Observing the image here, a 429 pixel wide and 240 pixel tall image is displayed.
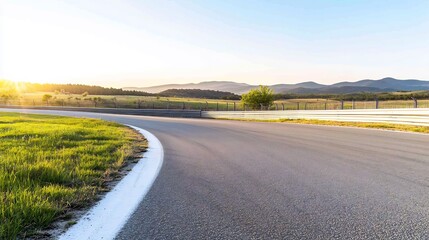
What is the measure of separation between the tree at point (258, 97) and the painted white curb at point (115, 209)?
150 feet

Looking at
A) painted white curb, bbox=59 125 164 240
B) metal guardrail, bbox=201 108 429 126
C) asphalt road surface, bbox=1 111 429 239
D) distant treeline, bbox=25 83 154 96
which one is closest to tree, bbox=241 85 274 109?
metal guardrail, bbox=201 108 429 126

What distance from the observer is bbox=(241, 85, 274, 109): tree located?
51.0m

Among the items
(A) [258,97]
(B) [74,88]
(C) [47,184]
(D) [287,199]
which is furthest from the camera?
(B) [74,88]

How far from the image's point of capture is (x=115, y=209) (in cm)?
361

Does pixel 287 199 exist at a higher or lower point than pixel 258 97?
lower

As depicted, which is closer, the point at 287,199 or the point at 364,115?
the point at 287,199

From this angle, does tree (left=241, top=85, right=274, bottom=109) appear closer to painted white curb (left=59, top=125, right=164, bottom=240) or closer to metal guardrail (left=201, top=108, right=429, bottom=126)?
metal guardrail (left=201, top=108, right=429, bottom=126)

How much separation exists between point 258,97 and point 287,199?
47.9 m

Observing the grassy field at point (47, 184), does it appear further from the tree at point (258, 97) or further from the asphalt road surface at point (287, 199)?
the tree at point (258, 97)

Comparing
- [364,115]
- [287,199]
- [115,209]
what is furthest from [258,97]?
[115,209]

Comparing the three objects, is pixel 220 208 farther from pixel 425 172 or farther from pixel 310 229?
pixel 425 172

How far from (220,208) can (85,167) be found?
9.47 feet

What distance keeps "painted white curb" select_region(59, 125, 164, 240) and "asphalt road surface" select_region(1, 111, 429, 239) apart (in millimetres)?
113

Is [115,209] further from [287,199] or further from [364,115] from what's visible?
[364,115]
